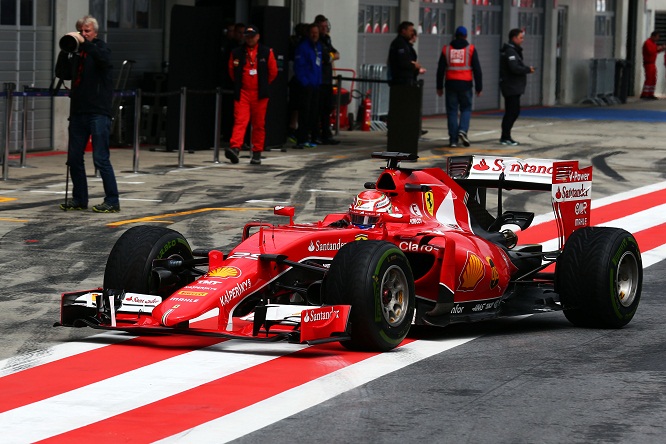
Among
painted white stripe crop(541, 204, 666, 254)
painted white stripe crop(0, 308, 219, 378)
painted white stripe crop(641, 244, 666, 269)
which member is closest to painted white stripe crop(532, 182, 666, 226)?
painted white stripe crop(541, 204, 666, 254)

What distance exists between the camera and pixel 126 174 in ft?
63.4

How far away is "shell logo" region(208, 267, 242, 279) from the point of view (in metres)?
8.62

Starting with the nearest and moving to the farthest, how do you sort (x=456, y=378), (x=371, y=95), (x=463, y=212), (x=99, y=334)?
(x=456, y=378) → (x=99, y=334) → (x=463, y=212) → (x=371, y=95)

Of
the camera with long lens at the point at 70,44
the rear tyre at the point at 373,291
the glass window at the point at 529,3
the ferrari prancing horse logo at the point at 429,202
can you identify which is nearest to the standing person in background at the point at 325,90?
the camera with long lens at the point at 70,44

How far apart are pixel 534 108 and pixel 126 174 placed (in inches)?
818

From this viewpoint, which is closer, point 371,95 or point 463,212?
point 463,212

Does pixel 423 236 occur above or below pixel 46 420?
above

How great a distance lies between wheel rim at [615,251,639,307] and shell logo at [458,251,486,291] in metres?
1.05

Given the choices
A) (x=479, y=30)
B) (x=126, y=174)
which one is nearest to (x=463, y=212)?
(x=126, y=174)

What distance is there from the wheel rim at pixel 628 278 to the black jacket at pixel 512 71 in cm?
1508

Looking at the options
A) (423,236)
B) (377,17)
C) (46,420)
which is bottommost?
(46,420)

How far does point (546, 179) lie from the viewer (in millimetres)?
10836

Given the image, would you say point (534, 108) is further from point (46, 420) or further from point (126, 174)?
point (46, 420)

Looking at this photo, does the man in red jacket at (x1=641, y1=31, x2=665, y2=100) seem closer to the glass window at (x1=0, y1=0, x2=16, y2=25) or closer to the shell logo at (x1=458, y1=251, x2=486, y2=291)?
the glass window at (x1=0, y1=0, x2=16, y2=25)
